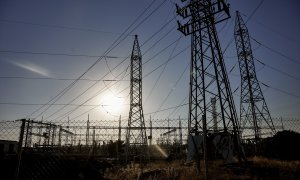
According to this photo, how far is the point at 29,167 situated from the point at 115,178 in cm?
425

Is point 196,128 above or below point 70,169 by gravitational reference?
above

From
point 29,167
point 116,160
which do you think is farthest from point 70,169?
point 116,160

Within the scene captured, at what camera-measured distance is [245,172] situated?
10.4 metres

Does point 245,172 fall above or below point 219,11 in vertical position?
below

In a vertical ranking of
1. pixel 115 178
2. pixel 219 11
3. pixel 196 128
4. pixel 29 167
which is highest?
pixel 219 11

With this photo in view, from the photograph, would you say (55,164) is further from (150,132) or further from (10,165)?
(150,132)

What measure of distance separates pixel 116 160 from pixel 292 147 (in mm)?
13487

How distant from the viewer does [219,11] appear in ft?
49.6

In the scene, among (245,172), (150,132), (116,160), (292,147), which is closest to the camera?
(245,172)

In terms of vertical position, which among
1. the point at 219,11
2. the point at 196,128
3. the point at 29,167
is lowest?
the point at 29,167

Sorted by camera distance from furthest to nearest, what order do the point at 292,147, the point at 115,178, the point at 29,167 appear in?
the point at 292,147 < the point at 115,178 < the point at 29,167

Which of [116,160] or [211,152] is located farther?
[116,160]

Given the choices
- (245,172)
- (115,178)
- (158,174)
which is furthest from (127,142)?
(245,172)

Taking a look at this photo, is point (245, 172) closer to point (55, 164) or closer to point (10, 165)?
point (55, 164)
